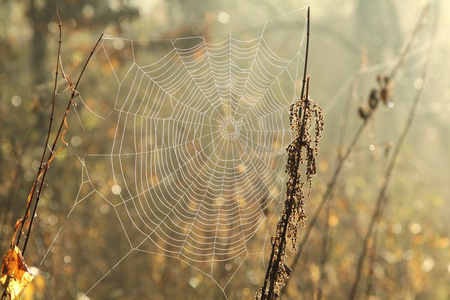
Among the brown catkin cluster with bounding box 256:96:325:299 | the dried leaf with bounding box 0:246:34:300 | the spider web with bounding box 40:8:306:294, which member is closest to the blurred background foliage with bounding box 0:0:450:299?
the spider web with bounding box 40:8:306:294

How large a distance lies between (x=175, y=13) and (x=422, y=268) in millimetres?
11840

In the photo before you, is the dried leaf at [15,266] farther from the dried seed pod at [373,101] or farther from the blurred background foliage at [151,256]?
the dried seed pod at [373,101]

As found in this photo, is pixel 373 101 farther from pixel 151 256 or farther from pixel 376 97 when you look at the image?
pixel 151 256

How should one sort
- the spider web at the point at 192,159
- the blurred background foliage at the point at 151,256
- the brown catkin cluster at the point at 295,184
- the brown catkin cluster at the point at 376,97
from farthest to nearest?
the spider web at the point at 192,159 → the blurred background foliage at the point at 151,256 → the brown catkin cluster at the point at 376,97 → the brown catkin cluster at the point at 295,184

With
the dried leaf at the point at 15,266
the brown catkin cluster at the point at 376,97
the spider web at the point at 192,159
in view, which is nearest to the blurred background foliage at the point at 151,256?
the brown catkin cluster at the point at 376,97

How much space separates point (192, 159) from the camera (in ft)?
19.1

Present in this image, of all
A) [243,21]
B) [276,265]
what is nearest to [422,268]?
[276,265]

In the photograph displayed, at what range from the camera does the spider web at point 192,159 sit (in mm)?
4117

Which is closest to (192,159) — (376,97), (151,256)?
(151,256)

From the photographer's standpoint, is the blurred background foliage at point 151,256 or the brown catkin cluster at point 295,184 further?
the blurred background foliage at point 151,256

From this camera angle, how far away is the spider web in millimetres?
4117

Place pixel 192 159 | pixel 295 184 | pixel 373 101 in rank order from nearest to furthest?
pixel 295 184
pixel 373 101
pixel 192 159

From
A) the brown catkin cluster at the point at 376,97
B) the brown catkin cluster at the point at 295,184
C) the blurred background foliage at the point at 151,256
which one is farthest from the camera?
the blurred background foliage at the point at 151,256

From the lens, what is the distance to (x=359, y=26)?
17672 millimetres
